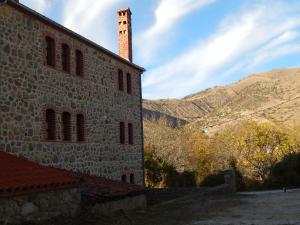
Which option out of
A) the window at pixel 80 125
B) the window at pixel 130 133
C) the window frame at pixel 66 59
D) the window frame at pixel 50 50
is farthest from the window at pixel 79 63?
the window at pixel 130 133

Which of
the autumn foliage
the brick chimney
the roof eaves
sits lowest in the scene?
the autumn foliage

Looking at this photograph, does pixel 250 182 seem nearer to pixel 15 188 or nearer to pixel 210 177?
pixel 210 177

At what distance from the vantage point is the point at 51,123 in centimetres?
1658

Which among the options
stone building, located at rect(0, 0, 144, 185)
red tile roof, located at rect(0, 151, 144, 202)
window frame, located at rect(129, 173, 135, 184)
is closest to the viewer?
red tile roof, located at rect(0, 151, 144, 202)

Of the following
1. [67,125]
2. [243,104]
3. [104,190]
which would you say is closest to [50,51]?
[67,125]

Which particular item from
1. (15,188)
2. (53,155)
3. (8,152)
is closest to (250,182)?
(53,155)

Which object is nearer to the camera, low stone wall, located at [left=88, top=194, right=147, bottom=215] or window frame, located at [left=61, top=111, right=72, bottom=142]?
low stone wall, located at [left=88, top=194, right=147, bottom=215]

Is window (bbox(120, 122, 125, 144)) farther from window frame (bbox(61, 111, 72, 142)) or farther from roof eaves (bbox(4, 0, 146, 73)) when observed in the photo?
window frame (bbox(61, 111, 72, 142))

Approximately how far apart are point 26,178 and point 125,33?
15.9m

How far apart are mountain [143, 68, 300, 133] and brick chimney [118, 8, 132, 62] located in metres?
30.9

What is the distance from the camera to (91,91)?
63.9 ft

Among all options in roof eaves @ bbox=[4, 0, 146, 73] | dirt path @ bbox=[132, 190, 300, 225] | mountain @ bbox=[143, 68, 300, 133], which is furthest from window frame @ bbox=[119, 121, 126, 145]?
mountain @ bbox=[143, 68, 300, 133]

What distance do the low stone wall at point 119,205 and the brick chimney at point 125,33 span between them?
35.9ft

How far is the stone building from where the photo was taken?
14328 millimetres
